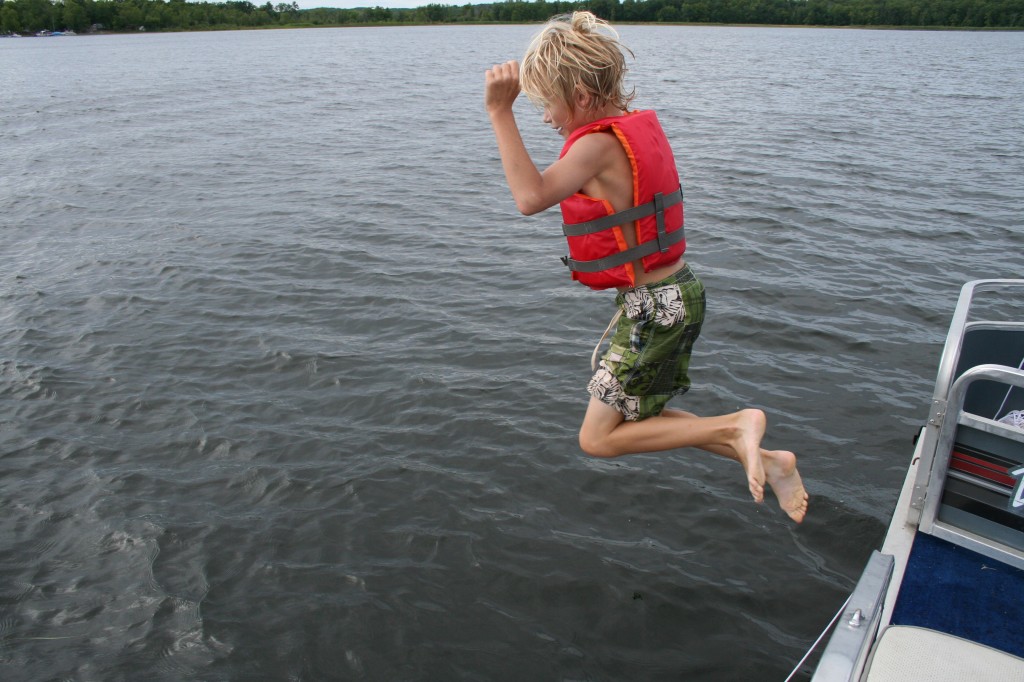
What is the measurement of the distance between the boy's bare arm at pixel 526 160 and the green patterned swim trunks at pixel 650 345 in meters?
0.71

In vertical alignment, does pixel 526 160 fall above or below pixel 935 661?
above

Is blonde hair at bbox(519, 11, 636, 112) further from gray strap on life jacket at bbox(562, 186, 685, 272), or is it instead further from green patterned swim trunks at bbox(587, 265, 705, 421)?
green patterned swim trunks at bbox(587, 265, 705, 421)

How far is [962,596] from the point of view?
140 inches

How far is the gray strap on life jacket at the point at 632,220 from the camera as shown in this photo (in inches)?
141

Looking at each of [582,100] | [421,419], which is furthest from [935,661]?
[421,419]

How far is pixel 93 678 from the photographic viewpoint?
4199 mm

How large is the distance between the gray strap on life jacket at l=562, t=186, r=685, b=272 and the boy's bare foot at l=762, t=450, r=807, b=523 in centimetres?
112

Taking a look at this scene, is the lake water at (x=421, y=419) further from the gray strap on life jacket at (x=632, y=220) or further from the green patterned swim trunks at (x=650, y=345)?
the gray strap on life jacket at (x=632, y=220)

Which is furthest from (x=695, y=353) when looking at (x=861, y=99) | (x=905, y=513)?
(x=861, y=99)

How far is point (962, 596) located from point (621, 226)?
233 centimetres

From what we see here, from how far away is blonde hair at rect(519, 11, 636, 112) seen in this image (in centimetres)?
333

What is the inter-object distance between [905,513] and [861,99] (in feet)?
81.0

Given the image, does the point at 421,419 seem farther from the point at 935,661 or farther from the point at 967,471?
the point at 935,661

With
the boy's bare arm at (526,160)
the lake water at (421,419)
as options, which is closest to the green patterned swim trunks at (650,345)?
the boy's bare arm at (526,160)
